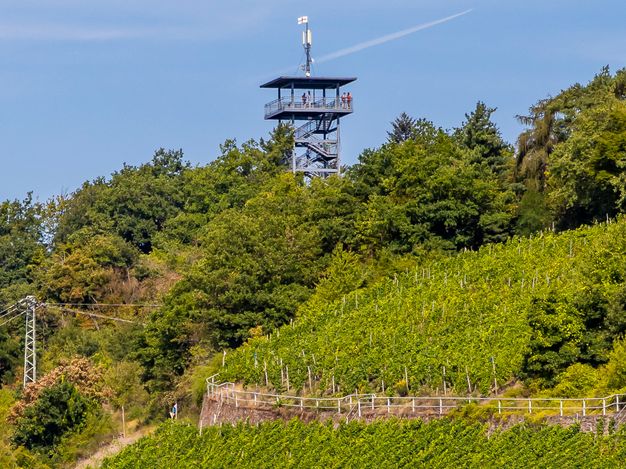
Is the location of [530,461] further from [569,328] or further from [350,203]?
[350,203]

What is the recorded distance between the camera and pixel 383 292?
61.8m

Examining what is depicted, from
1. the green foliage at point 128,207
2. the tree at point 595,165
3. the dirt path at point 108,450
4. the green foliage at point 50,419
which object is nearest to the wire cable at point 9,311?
the green foliage at point 128,207

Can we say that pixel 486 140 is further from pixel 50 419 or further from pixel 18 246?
pixel 18 246

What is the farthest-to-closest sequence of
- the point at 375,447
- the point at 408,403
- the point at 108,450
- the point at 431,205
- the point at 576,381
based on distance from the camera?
the point at 431,205 → the point at 108,450 → the point at 408,403 → the point at 576,381 → the point at 375,447

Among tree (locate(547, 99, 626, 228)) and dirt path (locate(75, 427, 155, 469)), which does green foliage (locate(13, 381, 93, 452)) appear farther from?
tree (locate(547, 99, 626, 228))

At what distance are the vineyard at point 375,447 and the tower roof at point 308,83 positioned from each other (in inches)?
1474

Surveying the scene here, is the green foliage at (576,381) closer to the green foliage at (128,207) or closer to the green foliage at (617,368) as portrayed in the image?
the green foliage at (617,368)

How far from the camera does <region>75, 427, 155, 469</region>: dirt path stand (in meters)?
63.5

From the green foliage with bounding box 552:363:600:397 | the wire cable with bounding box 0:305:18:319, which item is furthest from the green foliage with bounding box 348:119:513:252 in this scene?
the wire cable with bounding box 0:305:18:319

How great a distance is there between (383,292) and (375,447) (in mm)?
17449

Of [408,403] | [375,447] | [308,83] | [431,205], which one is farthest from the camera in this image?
[308,83]

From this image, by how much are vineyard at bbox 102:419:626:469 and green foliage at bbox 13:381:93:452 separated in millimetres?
13289

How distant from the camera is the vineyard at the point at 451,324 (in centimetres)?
4884

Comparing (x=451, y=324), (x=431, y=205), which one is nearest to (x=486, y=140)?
(x=431, y=205)
